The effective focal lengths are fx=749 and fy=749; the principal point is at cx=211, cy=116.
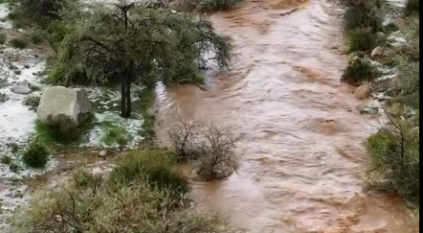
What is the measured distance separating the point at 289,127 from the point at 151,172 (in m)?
4.97

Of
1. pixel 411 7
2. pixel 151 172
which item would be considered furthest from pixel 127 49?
pixel 411 7

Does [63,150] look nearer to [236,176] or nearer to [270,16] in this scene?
[236,176]

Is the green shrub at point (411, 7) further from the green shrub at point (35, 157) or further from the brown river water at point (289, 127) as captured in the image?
the green shrub at point (35, 157)

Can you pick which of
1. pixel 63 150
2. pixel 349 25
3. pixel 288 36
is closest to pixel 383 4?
pixel 349 25

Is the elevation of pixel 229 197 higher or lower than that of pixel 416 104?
lower

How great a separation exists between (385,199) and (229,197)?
337cm

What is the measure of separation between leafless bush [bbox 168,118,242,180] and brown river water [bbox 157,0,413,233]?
0.92 feet

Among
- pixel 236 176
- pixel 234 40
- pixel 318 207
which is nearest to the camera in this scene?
pixel 318 207

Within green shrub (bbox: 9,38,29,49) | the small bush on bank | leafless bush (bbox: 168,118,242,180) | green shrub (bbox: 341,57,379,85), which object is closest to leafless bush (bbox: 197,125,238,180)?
leafless bush (bbox: 168,118,242,180)

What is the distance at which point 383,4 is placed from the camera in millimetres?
27188

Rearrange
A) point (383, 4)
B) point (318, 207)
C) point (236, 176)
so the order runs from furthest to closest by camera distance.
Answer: point (383, 4)
point (236, 176)
point (318, 207)

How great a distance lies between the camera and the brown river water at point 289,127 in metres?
15.7

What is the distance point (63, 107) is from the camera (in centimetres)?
1869

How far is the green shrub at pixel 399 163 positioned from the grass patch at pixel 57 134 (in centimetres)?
705
